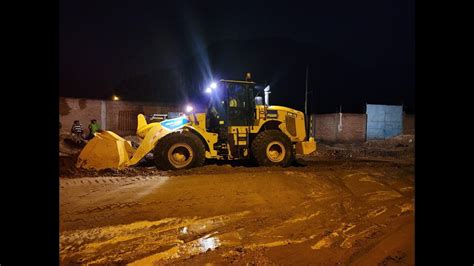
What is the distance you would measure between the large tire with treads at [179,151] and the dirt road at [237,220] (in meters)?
1.12

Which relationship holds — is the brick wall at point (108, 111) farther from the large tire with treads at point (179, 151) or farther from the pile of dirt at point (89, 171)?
the large tire with treads at point (179, 151)

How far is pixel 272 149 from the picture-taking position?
9633mm

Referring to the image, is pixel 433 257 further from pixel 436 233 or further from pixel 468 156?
pixel 468 156

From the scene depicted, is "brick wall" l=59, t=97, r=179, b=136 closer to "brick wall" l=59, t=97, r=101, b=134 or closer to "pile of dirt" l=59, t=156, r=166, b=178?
"brick wall" l=59, t=97, r=101, b=134

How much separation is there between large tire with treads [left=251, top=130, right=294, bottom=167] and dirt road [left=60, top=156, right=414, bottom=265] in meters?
Answer: 1.88

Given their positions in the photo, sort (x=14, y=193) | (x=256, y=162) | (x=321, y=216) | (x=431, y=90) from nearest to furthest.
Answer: (x=14, y=193), (x=431, y=90), (x=321, y=216), (x=256, y=162)

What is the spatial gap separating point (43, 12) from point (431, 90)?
209 cm

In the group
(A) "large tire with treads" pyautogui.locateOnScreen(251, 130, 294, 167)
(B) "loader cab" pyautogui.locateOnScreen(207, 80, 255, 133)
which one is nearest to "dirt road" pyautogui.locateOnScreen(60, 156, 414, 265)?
(A) "large tire with treads" pyautogui.locateOnScreen(251, 130, 294, 167)

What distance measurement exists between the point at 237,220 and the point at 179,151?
450cm

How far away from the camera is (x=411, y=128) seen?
866 inches

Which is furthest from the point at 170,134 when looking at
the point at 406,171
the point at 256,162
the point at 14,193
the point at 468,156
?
the point at 468,156

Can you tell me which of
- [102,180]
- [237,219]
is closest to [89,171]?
[102,180]

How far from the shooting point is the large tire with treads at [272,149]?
9266mm

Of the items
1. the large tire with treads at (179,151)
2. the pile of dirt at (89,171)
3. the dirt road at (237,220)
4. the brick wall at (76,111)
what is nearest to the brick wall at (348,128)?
the dirt road at (237,220)
